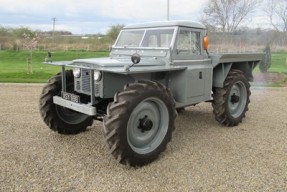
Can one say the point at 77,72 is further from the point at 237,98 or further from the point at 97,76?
the point at 237,98

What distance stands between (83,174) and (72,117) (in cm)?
184

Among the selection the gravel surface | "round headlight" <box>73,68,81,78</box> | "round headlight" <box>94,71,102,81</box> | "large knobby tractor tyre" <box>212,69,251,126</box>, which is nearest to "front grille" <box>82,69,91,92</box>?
"round headlight" <box>73,68,81,78</box>

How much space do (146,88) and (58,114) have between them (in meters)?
1.97

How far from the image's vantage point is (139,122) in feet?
15.6

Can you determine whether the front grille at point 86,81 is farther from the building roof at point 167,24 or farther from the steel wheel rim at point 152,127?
the building roof at point 167,24

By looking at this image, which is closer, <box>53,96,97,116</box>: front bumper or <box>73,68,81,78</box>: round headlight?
<box>53,96,97,116</box>: front bumper

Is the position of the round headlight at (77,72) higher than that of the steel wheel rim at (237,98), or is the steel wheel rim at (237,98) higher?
the round headlight at (77,72)

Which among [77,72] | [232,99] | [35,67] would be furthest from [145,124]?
[35,67]

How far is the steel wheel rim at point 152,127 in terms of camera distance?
464 centimetres

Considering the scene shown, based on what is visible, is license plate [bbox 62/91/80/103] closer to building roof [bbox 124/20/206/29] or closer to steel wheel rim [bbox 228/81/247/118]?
building roof [bbox 124/20/206/29]

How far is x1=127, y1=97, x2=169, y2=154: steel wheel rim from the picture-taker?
4.64 m

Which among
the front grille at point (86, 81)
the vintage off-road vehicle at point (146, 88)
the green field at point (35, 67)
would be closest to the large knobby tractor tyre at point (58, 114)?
the vintage off-road vehicle at point (146, 88)

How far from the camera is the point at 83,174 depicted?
4.31 metres

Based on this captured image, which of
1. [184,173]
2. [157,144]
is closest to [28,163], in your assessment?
[157,144]
